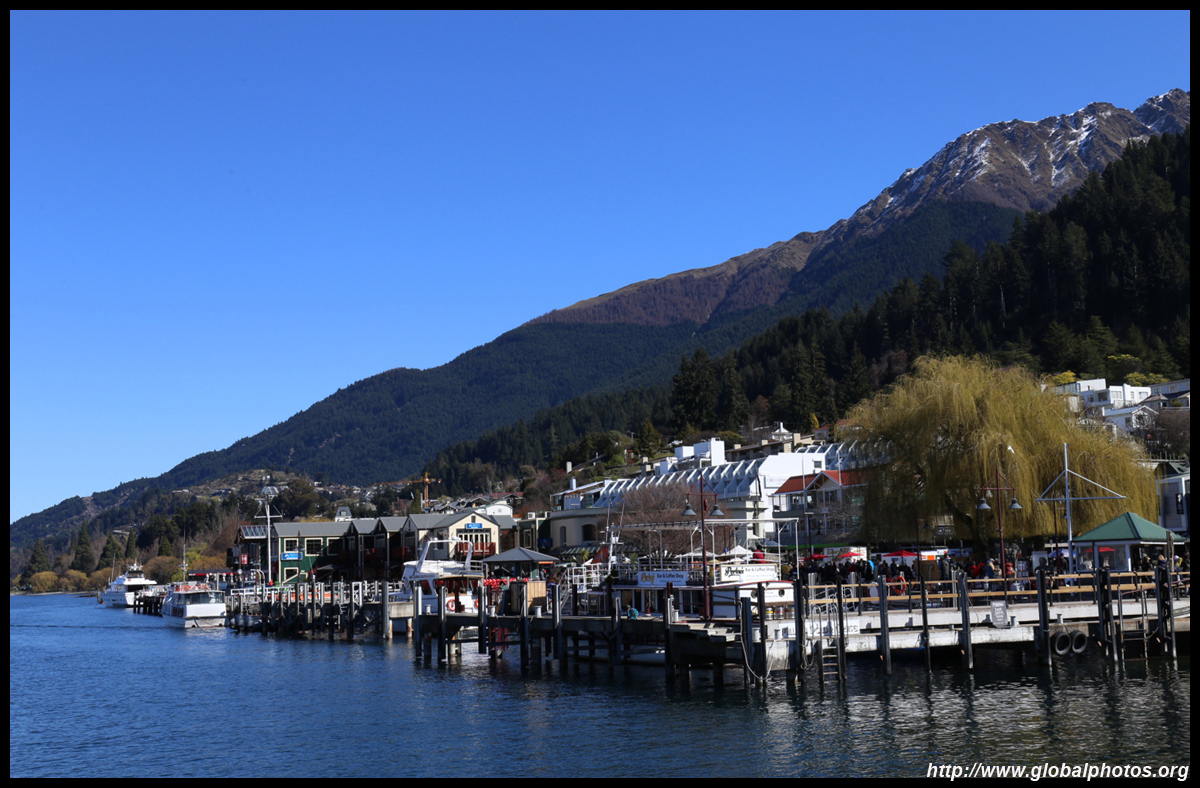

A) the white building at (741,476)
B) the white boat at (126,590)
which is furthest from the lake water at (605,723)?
the white boat at (126,590)

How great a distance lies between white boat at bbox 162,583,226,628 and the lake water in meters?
49.6

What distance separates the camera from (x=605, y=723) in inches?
1215

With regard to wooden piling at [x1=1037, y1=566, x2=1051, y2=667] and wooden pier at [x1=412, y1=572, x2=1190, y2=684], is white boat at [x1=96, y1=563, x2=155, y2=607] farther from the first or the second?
wooden piling at [x1=1037, y1=566, x2=1051, y2=667]

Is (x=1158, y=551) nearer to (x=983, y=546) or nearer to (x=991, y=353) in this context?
(x=983, y=546)

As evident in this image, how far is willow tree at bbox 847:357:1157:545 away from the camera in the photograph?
4838 cm

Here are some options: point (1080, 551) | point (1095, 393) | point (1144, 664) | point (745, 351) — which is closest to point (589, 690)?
point (1144, 664)

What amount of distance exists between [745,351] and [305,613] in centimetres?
12466

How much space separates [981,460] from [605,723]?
24.9 m

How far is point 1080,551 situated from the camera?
47.0 meters

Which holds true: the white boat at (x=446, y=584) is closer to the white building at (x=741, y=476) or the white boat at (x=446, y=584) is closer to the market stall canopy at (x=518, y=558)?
the market stall canopy at (x=518, y=558)

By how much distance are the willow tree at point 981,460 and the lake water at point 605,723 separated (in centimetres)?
1043

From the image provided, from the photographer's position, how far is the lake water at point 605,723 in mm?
25672

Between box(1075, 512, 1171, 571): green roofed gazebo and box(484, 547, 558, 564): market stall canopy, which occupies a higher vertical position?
box(1075, 512, 1171, 571): green roofed gazebo

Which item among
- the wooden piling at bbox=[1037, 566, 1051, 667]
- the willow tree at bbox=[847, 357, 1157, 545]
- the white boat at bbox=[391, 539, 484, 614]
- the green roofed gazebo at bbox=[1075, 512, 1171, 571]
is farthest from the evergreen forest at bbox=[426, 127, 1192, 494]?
the wooden piling at bbox=[1037, 566, 1051, 667]
